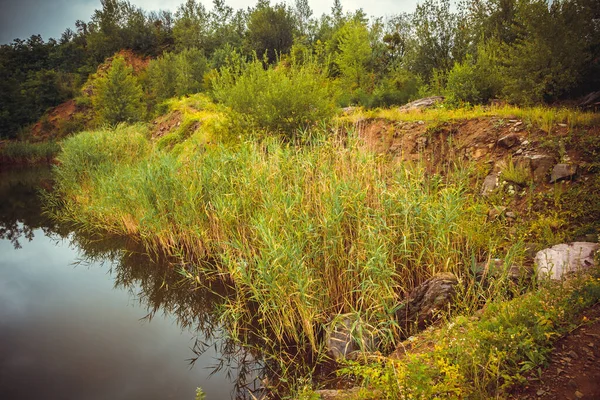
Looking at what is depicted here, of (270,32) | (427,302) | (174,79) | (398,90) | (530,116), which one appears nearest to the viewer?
(427,302)

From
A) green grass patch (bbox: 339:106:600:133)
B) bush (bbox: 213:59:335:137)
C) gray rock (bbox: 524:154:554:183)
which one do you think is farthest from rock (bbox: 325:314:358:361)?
bush (bbox: 213:59:335:137)

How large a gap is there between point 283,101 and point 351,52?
11.4 meters

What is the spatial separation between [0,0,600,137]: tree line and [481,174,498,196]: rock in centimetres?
444

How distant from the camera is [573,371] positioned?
2.14 m

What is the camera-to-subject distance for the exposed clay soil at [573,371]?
201cm

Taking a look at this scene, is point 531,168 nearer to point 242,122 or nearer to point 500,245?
point 500,245

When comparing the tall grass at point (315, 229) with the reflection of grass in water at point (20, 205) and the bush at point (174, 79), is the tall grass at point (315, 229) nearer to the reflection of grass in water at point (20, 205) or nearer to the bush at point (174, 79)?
the reflection of grass in water at point (20, 205)

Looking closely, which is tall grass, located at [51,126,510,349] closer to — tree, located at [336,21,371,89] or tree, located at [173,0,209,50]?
tree, located at [336,21,371,89]

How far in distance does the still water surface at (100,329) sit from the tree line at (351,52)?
6326mm

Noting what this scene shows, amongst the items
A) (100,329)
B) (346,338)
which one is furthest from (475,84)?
(100,329)

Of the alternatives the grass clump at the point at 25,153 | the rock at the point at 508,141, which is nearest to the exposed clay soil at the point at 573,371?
the rock at the point at 508,141

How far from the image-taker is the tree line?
360 inches

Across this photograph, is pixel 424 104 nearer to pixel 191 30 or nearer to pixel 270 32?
pixel 270 32

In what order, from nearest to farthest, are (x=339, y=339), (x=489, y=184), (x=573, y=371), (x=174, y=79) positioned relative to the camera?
1. (x=573, y=371)
2. (x=339, y=339)
3. (x=489, y=184)
4. (x=174, y=79)
